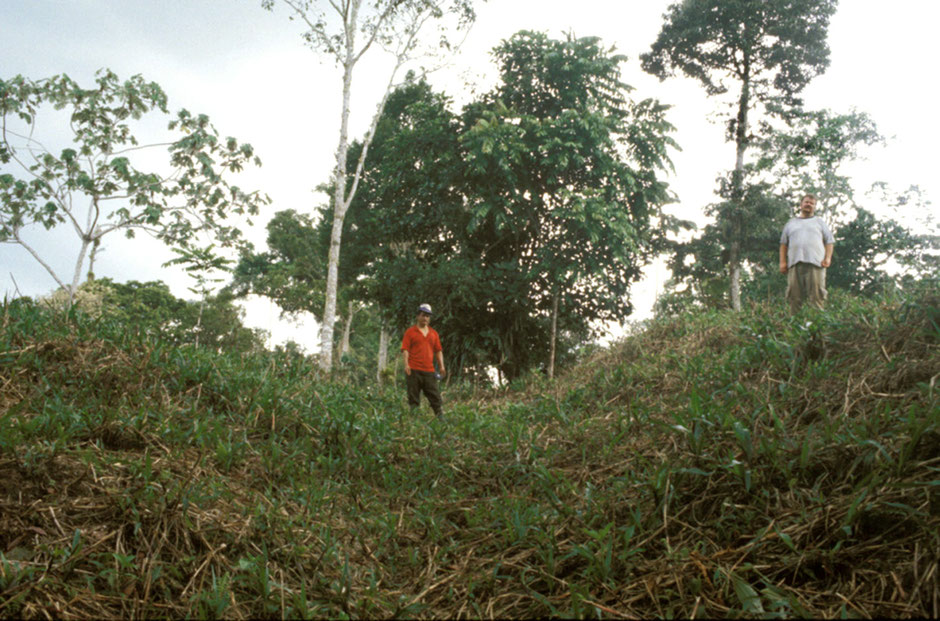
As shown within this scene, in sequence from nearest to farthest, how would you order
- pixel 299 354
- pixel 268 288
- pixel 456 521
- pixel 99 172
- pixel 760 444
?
pixel 760 444, pixel 456 521, pixel 299 354, pixel 99 172, pixel 268 288

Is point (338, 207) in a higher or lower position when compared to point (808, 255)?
higher

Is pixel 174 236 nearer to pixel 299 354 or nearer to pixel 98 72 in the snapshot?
pixel 98 72

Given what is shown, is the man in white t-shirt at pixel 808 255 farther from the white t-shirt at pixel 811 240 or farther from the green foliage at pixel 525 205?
the green foliage at pixel 525 205

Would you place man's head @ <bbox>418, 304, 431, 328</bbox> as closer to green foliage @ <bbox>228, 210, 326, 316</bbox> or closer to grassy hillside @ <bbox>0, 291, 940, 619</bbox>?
grassy hillside @ <bbox>0, 291, 940, 619</bbox>

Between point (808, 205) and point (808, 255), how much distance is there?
0.71 m

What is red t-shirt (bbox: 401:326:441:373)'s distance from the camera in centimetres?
839

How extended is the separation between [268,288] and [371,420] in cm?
2502

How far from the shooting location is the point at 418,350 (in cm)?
848

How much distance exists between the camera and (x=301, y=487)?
4.12 metres

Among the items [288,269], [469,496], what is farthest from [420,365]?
[288,269]

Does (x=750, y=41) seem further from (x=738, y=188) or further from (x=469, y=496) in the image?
(x=469, y=496)

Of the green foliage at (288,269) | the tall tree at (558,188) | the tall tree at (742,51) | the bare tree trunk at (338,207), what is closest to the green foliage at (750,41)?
the tall tree at (742,51)

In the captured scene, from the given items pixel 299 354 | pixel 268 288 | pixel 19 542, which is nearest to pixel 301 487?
pixel 19 542

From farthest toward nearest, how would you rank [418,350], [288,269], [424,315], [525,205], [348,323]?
[348,323] → [288,269] → [525,205] → [418,350] → [424,315]
